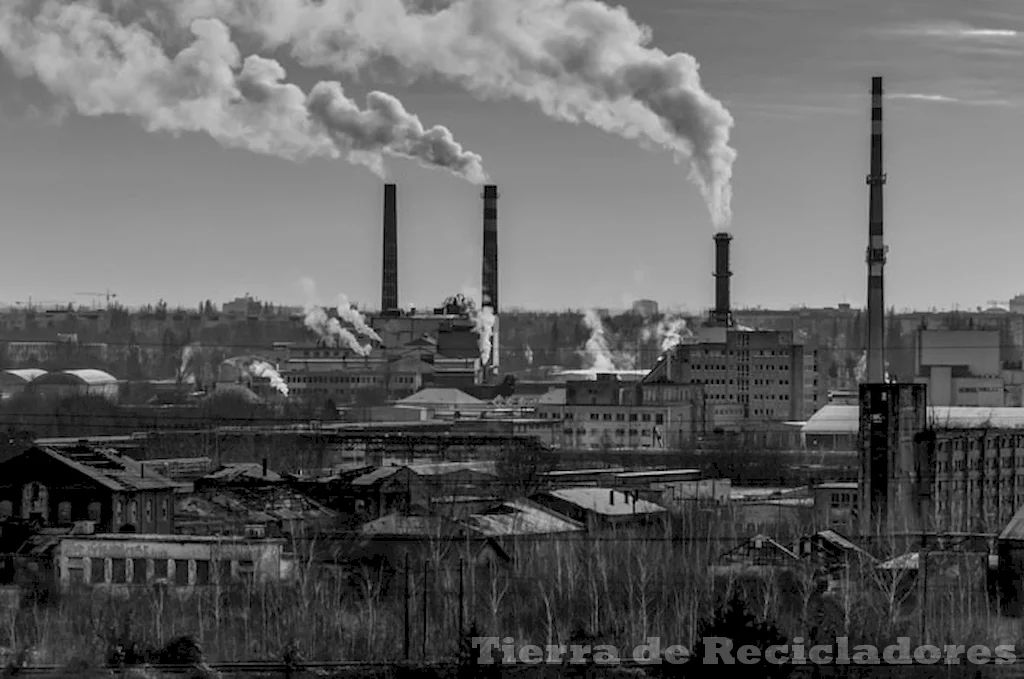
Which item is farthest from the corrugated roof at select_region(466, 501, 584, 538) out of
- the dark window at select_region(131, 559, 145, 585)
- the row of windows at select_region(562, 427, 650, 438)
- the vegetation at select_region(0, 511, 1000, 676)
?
the row of windows at select_region(562, 427, 650, 438)

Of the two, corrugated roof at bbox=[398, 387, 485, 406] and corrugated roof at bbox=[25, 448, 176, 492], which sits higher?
corrugated roof at bbox=[398, 387, 485, 406]

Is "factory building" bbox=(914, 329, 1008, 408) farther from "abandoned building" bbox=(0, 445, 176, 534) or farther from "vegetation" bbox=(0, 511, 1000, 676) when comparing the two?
"vegetation" bbox=(0, 511, 1000, 676)

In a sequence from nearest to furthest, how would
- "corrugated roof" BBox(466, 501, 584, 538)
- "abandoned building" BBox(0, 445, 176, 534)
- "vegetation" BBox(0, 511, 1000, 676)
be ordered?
"vegetation" BBox(0, 511, 1000, 676), "corrugated roof" BBox(466, 501, 584, 538), "abandoned building" BBox(0, 445, 176, 534)

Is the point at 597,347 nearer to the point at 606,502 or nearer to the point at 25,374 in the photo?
the point at 25,374

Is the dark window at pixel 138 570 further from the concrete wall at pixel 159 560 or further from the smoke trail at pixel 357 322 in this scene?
the smoke trail at pixel 357 322

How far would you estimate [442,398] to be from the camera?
169 feet

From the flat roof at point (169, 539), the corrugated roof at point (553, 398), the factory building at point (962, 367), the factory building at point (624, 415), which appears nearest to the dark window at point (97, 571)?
the flat roof at point (169, 539)

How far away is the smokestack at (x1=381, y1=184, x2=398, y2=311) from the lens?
183ft

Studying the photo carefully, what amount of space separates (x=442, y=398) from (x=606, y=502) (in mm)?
25672

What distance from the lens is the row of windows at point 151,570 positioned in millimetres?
19453

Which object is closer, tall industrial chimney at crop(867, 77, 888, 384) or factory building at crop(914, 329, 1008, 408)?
tall industrial chimney at crop(867, 77, 888, 384)

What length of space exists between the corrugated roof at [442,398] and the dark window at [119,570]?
30153mm

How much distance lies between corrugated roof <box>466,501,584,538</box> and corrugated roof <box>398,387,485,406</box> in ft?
86.8

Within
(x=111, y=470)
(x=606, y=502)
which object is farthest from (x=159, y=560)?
(x=606, y=502)
